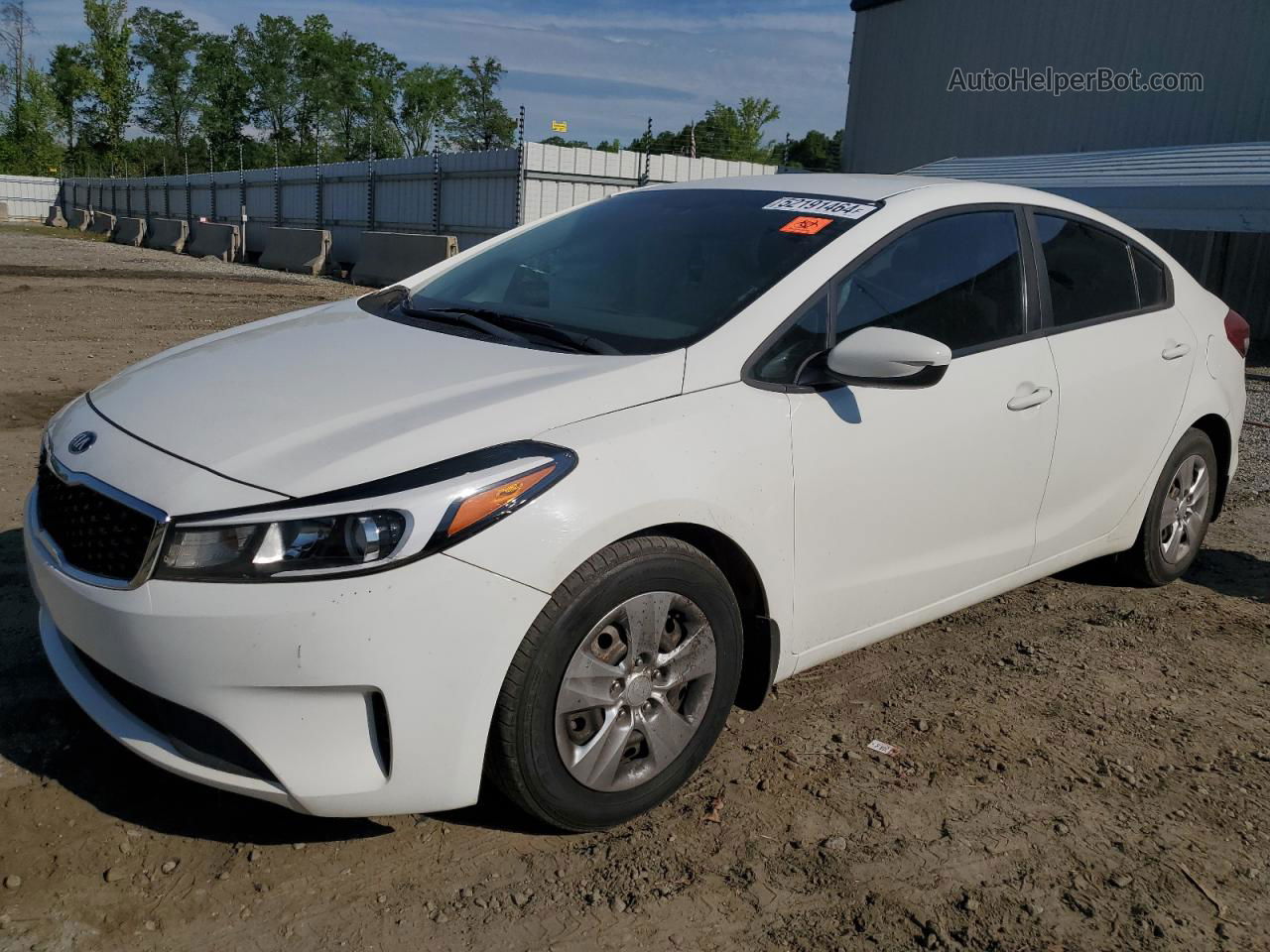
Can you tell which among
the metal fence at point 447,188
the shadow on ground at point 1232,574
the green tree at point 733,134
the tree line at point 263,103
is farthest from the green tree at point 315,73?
the shadow on ground at point 1232,574

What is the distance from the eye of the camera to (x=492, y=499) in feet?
7.52

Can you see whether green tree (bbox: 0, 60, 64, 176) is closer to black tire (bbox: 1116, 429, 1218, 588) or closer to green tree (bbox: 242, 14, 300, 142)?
green tree (bbox: 242, 14, 300, 142)

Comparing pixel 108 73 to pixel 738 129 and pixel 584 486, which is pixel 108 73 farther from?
pixel 584 486

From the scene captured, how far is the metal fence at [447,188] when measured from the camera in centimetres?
2083

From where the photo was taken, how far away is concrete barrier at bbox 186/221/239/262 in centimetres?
2959

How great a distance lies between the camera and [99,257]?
25.8 meters

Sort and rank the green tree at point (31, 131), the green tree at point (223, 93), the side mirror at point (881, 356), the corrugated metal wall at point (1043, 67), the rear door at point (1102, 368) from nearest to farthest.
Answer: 1. the side mirror at point (881, 356)
2. the rear door at point (1102, 368)
3. the corrugated metal wall at point (1043, 67)
4. the green tree at point (31, 131)
5. the green tree at point (223, 93)

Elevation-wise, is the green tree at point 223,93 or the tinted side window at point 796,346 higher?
the green tree at point 223,93

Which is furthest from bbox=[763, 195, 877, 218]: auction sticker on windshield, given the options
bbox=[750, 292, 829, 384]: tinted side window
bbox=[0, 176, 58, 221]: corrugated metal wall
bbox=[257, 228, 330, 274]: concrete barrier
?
bbox=[0, 176, 58, 221]: corrugated metal wall

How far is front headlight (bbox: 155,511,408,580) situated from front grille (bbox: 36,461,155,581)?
0.15m

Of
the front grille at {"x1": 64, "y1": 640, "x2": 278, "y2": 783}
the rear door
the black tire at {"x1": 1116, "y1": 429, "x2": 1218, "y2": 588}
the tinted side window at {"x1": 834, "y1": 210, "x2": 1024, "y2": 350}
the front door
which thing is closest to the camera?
the front grille at {"x1": 64, "y1": 640, "x2": 278, "y2": 783}

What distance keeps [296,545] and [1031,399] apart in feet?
7.96

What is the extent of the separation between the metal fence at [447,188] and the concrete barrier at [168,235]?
1867 mm

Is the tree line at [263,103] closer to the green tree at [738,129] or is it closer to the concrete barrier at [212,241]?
the green tree at [738,129]
